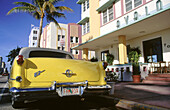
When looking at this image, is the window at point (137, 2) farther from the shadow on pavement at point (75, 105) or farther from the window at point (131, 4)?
the shadow on pavement at point (75, 105)

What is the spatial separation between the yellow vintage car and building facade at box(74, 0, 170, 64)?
574 cm

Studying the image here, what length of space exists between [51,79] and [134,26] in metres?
7.70

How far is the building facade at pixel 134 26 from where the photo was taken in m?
8.71

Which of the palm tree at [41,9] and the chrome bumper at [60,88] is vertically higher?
the palm tree at [41,9]

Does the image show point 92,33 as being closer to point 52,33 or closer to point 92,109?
point 92,109

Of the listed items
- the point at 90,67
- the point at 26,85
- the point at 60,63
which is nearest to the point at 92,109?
the point at 90,67

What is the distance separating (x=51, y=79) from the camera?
2.96 meters

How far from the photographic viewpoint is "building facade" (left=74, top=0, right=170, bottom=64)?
8712 mm

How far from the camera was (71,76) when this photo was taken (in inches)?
125

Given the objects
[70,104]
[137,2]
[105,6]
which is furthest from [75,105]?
[105,6]

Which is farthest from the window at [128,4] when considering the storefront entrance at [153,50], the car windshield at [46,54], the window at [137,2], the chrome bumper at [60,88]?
the chrome bumper at [60,88]

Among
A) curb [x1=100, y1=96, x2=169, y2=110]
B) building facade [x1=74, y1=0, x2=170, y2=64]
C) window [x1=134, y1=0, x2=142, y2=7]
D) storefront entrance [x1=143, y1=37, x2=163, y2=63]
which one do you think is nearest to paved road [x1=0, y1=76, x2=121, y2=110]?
curb [x1=100, y1=96, x2=169, y2=110]

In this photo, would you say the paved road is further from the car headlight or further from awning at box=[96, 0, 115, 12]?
awning at box=[96, 0, 115, 12]

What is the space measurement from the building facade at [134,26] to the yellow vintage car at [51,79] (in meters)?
5.74
